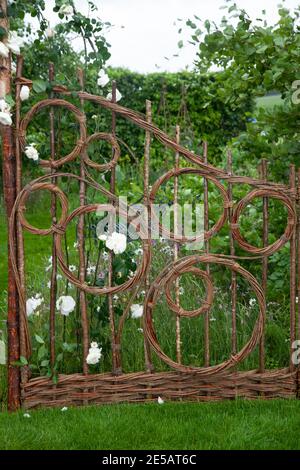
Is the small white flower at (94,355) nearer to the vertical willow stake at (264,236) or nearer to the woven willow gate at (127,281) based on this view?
the woven willow gate at (127,281)

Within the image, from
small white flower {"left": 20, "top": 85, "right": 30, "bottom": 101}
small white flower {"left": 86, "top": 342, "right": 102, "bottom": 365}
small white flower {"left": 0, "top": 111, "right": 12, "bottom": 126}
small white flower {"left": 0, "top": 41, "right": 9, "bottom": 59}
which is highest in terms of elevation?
small white flower {"left": 0, "top": 41, "right": 9, "bottom": 59}

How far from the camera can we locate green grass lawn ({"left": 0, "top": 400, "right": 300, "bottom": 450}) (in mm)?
3133

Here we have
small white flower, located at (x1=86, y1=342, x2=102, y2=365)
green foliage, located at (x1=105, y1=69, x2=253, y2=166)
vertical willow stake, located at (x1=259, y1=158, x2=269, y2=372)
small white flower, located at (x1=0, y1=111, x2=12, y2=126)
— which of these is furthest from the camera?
green foliage, located at (x1=105, y1=69, x2=253, y2=166)

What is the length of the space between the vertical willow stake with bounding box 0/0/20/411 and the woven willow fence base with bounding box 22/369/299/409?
0.22 ft

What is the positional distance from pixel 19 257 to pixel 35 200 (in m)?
4.93

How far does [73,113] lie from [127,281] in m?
0.89

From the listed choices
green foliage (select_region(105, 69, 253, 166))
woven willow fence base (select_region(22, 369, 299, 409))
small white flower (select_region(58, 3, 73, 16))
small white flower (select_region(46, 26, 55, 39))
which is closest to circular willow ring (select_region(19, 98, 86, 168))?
small white flower (select_region(46, 26, 55, 39))

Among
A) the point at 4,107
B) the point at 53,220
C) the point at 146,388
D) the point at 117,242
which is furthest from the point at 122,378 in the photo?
the point at 4,107

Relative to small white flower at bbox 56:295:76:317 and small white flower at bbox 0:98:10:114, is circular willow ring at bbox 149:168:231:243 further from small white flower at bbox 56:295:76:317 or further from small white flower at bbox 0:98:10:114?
small white flower at bbox 0:98:10:114

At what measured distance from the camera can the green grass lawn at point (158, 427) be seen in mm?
3133

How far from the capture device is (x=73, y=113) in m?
3.54

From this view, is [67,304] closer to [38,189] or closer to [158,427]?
[38,189]

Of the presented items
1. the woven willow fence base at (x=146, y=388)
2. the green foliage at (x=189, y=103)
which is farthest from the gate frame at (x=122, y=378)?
the green foliage at (x=189, y=103)

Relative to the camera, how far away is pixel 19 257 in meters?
3.52
